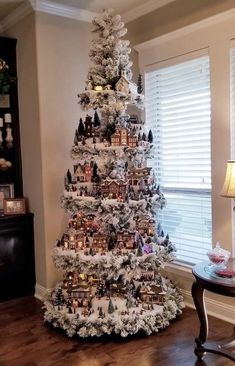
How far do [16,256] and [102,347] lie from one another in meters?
1.41

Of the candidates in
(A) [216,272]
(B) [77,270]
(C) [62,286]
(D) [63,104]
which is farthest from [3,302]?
(A) [216,272]

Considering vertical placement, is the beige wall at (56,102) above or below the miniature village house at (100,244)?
→ above

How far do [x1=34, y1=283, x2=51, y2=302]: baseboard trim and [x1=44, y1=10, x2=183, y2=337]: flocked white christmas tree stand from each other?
495 mm

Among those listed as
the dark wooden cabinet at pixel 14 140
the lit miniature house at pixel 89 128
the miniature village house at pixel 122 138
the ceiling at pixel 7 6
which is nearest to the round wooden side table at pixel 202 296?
the miniature village house at pixel 122 138

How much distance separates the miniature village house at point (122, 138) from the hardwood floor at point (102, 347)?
4.75 feet

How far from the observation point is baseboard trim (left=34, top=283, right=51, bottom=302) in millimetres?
3577

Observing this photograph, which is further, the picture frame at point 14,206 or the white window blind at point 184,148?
the picture frame at point 14,206

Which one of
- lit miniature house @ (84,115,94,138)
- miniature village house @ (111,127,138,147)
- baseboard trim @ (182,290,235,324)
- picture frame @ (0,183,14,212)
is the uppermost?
lit miniature house @ (84,115,94,138)

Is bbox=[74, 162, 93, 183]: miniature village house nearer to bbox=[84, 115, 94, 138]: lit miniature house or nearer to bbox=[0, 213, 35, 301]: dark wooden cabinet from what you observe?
bbox=[84, 115, 94, 138]: lit miniature house

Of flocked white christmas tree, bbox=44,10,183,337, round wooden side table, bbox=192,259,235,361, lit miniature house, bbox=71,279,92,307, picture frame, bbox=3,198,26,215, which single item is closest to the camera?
round wooden side table, bbox=192,259,235,361

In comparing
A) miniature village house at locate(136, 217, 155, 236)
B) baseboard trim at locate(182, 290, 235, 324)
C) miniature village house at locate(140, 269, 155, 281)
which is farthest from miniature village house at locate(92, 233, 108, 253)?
baseboard trim at locate(182, 290, 235, 324)

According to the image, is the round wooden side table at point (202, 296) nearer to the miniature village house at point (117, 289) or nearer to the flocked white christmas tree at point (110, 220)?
the flocked white christmas tree at point (110, 220)

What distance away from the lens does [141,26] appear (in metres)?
3.75

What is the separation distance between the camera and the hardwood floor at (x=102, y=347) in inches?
98.7
